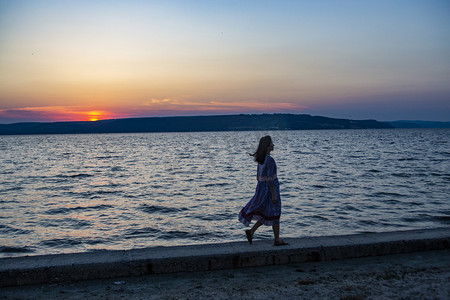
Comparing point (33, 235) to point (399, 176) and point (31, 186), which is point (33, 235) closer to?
point (31, 186)

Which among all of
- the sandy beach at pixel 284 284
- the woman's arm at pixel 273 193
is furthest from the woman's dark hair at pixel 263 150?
the sandy beach at pixel 284 284

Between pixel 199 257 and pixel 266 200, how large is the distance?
138cm

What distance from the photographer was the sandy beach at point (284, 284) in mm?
4344

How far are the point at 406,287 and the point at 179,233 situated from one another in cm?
632

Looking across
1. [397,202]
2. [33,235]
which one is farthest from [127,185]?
[397,202]

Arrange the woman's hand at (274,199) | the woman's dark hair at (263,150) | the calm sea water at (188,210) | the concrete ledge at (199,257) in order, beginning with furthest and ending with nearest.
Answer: the calm sea water at (188,210)
the woman's dark hair at (263,150)
the woman's hand at (274,199)
the concrete ledge at (199,257)

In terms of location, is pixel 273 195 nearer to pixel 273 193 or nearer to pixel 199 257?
pixel 273 193

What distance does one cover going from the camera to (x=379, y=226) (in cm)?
1027

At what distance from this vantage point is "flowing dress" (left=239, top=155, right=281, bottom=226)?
5926 mm

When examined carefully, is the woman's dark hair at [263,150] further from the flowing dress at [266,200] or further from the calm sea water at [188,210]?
the calm sea water at [188,210]

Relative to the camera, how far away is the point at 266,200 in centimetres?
604

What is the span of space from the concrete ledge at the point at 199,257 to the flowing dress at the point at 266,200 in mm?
398

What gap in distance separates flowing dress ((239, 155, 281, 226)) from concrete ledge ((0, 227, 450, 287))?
40 cm

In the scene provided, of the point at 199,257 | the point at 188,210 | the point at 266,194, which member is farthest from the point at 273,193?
the point at 188,210
